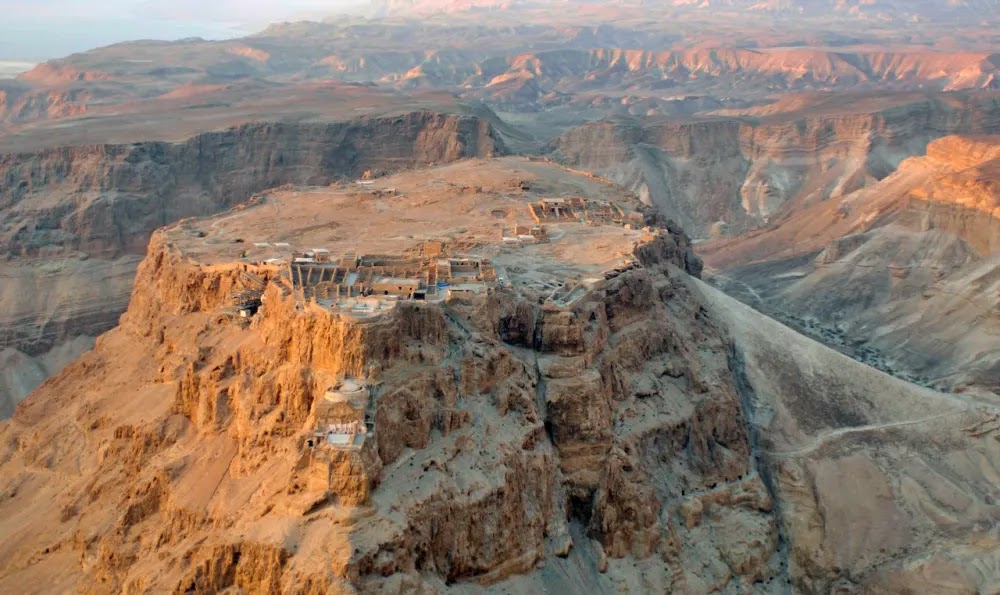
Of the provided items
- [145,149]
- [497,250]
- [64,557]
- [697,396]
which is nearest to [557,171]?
[497,250]

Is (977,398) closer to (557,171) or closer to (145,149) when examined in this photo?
(557,171)

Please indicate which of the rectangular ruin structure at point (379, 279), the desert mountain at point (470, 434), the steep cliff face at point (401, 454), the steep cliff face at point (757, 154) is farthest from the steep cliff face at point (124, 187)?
the rectangular ruin structure at point (379, 279)

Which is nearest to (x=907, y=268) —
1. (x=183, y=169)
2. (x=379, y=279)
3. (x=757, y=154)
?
(x=757, y=154)

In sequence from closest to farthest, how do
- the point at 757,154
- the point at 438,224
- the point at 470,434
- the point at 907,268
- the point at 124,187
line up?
the point at 470,434
the point at 438,224
the point at 907,268
the point at 124,187
the point at 757,154

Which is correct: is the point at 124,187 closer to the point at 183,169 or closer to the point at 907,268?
the point at 183,169

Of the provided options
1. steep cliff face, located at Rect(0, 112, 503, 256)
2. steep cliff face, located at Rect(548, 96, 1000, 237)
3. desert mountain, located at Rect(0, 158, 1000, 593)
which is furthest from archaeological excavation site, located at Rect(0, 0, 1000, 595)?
steep cliff face, located at Rect(548, 96, 1000, 237)

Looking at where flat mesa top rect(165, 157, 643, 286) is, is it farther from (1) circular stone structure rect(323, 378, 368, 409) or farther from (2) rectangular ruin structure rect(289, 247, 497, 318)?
(1) circular stone structure rect(323, 378, 368, 409)
